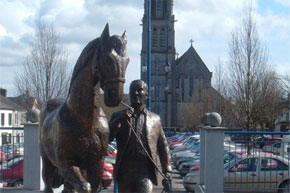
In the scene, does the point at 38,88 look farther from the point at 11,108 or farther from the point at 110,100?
the point at 11,108

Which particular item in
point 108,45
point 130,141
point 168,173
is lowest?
point 168,173

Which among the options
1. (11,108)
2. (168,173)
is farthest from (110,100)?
(11,108)

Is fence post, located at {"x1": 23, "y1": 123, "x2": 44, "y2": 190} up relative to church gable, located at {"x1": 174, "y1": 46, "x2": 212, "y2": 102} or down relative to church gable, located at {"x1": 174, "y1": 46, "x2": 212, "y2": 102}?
down

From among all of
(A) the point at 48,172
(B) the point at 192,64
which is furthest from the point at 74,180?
(B) the point at 192,64

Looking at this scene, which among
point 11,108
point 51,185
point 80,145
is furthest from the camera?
point 11,108

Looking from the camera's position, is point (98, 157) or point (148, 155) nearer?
point (98, 157)

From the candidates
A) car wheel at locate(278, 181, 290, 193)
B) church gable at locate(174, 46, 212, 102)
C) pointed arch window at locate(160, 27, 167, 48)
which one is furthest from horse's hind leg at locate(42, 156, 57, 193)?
church gable at locate(174, 46, 212, 102)

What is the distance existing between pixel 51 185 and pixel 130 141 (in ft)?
4.78

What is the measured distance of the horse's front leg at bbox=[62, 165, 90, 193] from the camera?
445cm

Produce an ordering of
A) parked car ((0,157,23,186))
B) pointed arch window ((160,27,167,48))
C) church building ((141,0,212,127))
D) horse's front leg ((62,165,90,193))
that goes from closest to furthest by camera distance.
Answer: horse's front leg ((62,165,90,193)) < parked car ((0,157,23,186)) < church building ((141,0,212,127)) < pointed arch window ((160,27,167,48))

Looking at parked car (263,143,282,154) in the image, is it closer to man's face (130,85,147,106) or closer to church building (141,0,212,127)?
man's face (130,85,147,106)

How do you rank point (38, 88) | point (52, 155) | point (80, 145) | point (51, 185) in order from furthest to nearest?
1. point (38, 88)
2. point (51, 185)
3. point (52, 155)
4. point (80, 145)

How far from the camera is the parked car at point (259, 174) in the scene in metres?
10.6

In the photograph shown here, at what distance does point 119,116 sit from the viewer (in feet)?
18.3
